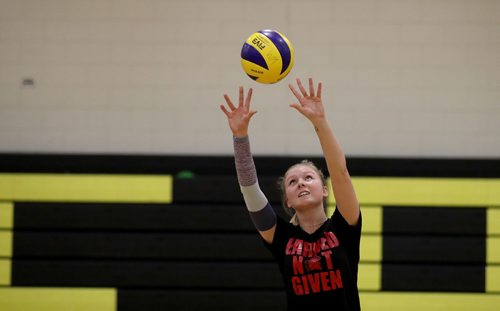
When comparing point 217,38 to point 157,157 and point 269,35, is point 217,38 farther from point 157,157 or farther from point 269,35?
point 269,35

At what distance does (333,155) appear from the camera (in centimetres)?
282

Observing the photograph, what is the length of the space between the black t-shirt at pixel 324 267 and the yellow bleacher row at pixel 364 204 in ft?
8.46

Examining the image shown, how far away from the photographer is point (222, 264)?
18.3 feet

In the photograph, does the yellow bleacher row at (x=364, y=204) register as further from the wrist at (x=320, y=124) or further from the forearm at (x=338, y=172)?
the wrist at (x=320, y=124)

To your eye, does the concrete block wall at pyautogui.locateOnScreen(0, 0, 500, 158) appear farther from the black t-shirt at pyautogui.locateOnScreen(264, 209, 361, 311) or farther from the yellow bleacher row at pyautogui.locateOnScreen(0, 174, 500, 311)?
the black t-shirt at pyautogui.locateOnScreen(264, 209, 361, 311)

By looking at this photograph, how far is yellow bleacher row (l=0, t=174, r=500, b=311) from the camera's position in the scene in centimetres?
552

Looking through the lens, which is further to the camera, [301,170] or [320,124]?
[301,170]

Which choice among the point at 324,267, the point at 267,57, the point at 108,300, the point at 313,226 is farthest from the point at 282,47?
the point at 108,300

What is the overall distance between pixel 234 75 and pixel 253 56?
2.16m

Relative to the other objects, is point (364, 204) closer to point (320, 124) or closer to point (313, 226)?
point (313, 226)

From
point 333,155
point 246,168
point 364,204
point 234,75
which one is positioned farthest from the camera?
point 234,75

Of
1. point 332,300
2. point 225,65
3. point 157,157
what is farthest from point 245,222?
point 332,300

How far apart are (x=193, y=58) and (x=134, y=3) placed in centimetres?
62

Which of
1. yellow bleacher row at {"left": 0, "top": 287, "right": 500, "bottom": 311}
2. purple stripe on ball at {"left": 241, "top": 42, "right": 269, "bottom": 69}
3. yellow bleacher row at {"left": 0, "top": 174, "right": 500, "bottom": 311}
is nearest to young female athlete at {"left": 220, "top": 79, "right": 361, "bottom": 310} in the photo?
purple stripe on ball at {"left": 241, "top": 42, "right": 269, "bottom": 69}
